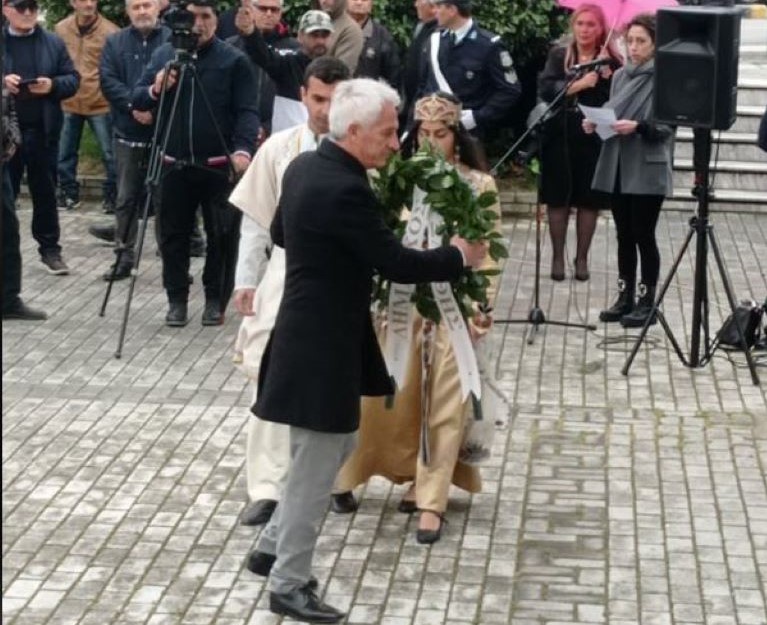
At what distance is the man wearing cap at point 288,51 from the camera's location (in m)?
11.4

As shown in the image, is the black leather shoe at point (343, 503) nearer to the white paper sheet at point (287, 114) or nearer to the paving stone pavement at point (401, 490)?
the paving stone pavement at point (401, 490)

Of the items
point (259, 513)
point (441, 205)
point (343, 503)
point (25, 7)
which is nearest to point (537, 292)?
point (343, 503)

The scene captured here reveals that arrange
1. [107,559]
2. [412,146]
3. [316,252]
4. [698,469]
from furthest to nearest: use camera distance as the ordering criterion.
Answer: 1. [698,469]
2. [412,146]
3. [107,559]
4. [316,252]

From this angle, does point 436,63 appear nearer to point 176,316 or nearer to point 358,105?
point 176,316

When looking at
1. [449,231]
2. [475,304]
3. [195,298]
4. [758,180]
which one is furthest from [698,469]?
[758,180]

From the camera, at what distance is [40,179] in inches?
485

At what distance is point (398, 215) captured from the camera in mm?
6984

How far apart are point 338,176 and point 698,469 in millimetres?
3021

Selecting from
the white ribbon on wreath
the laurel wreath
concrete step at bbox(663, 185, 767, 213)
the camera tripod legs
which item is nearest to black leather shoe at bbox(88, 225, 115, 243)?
concrete step at bbox(663, 185, 767, 213)

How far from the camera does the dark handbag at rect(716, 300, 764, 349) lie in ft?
34.2

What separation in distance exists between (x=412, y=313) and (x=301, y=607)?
1392 mm

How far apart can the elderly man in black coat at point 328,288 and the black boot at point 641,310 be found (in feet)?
16.5

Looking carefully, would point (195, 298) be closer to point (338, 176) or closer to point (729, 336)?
point (729, 336)

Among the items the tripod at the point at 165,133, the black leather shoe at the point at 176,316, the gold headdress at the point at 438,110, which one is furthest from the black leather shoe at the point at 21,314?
the gold headdress at the point at 438,110
